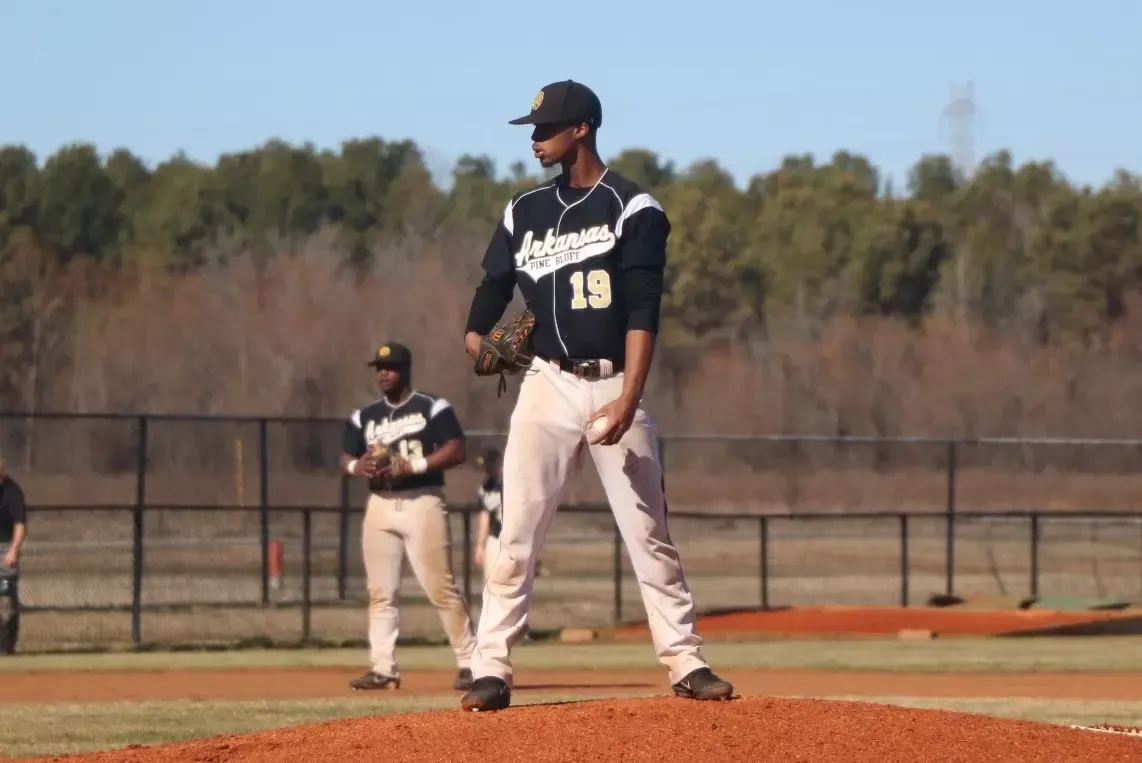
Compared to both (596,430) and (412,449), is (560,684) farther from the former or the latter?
(596,430)

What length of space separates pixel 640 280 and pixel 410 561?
5.12 m

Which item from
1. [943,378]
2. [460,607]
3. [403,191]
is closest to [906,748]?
[460,607]

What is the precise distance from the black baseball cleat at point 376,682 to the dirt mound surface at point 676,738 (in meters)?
4.96

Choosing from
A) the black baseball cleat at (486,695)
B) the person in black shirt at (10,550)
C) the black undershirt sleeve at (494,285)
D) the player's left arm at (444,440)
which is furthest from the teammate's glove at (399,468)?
the person in black shirt at (10,550)

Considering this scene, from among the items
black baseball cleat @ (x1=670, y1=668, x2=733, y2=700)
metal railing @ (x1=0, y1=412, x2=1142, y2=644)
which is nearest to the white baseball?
black baseball cleat @ (x1=670, y1=668, x2=733, y2=700)

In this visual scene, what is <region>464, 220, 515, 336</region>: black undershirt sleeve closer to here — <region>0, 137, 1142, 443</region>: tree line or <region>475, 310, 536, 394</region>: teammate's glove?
<region>475, 310, 536, 394</region>: teammate's glove

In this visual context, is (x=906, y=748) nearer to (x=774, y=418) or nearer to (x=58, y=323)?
(x=774, y=418)

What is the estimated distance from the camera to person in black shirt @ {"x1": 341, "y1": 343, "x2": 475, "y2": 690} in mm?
11250

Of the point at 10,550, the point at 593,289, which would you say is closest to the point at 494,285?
the point at 593,289

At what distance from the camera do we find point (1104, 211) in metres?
84.1

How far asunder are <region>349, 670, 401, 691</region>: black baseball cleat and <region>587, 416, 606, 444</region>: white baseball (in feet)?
18.4

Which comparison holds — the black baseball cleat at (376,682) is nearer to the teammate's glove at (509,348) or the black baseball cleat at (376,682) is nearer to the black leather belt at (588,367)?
the teammate's glove at (509,348)

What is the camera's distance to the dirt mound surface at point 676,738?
595 cm

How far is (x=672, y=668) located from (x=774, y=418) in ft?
163
